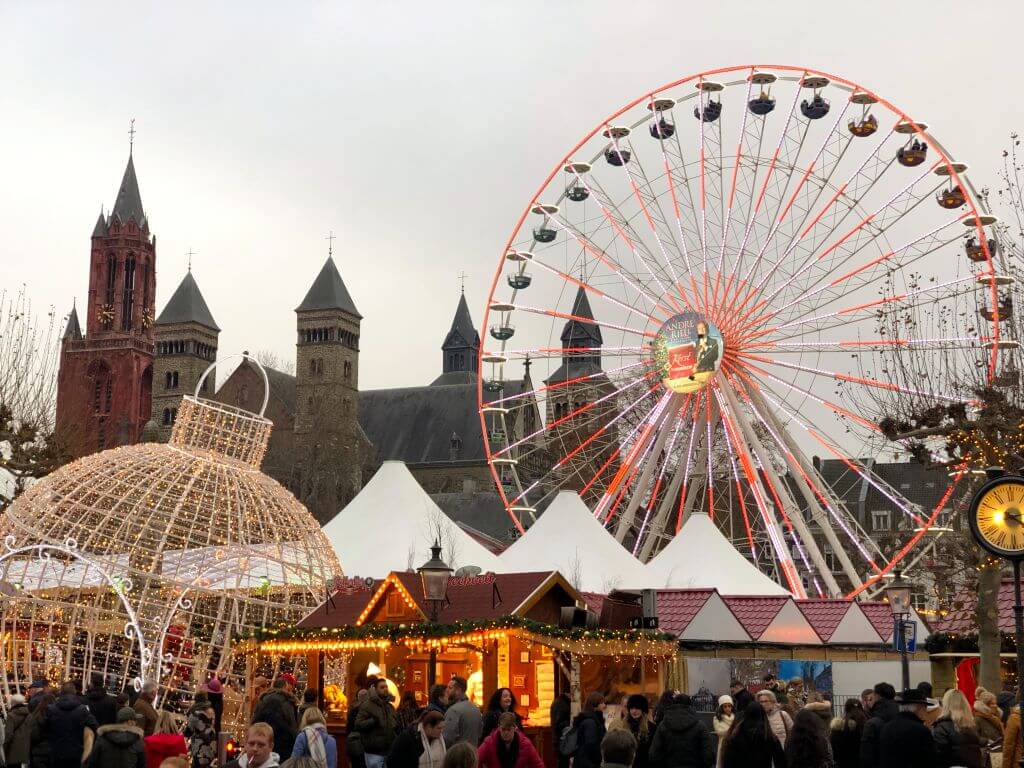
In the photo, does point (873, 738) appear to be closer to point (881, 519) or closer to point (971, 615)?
point (971, 615)

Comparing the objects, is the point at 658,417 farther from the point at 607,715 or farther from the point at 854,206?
the point at 607,715

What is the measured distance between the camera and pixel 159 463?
68.6 feet

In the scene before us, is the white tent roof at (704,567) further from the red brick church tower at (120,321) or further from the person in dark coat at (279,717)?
the red brick church tower at (120,321)

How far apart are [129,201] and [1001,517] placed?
111m

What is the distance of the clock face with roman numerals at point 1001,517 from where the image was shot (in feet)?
34.8

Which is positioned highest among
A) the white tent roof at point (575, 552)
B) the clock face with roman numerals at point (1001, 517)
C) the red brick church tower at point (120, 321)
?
the red brick church tower at point (120, 321)

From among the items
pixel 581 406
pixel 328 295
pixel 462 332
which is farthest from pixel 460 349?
pixel 581 406

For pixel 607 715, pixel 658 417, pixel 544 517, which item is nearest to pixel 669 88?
pixel 658 417

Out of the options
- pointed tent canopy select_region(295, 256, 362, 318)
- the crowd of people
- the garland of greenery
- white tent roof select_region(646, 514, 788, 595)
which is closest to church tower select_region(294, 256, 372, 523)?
pointed tent canopy select_region(295, 256, 362, 318)

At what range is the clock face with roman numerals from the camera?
1059 cm

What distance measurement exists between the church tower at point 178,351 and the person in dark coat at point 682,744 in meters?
101

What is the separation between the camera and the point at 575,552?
1169 inches

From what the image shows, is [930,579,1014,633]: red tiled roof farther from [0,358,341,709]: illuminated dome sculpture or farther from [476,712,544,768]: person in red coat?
[476,712,544,768]: person in red coat

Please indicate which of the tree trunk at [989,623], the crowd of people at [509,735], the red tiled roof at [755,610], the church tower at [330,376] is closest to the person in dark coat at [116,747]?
the crowd of people at [509,735]
